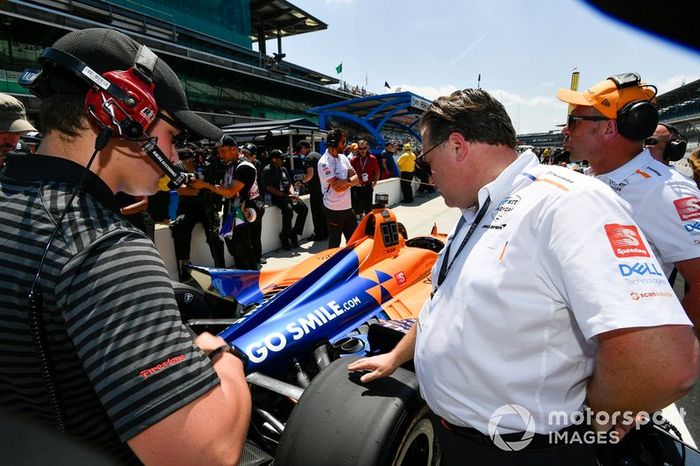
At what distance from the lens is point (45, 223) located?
83 centimetres

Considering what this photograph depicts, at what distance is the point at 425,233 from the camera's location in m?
8.88

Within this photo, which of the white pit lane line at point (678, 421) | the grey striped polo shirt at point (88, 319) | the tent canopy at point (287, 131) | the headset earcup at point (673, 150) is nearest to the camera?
the grey striped polo shirt at point (88, 319)

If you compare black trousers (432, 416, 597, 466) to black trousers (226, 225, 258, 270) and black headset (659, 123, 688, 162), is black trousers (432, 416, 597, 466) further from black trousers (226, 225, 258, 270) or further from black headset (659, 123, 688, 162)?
black trousers (226, 225, 258, 270)

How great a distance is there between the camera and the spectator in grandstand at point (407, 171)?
12773mm

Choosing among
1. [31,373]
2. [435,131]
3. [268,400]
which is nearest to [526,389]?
[435,131]

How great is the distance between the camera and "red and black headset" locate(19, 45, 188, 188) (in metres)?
0.95

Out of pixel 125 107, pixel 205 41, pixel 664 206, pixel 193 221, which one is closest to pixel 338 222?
pixel 193 221

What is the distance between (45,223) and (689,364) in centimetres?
152

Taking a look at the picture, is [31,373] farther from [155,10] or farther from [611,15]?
[155,10]

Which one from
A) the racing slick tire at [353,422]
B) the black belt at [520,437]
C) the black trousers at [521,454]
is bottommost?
the racing slick tire at [353,422]

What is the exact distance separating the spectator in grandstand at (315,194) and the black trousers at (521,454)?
6120 millimetres

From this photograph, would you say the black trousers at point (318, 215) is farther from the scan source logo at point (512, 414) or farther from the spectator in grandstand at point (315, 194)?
the scan source logo at point (512, 414)

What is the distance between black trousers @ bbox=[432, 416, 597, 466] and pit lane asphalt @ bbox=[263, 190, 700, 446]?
76.7 inches

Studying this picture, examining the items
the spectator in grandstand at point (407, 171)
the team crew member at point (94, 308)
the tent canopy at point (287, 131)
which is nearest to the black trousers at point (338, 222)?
the team crew member at point (94, 308)
